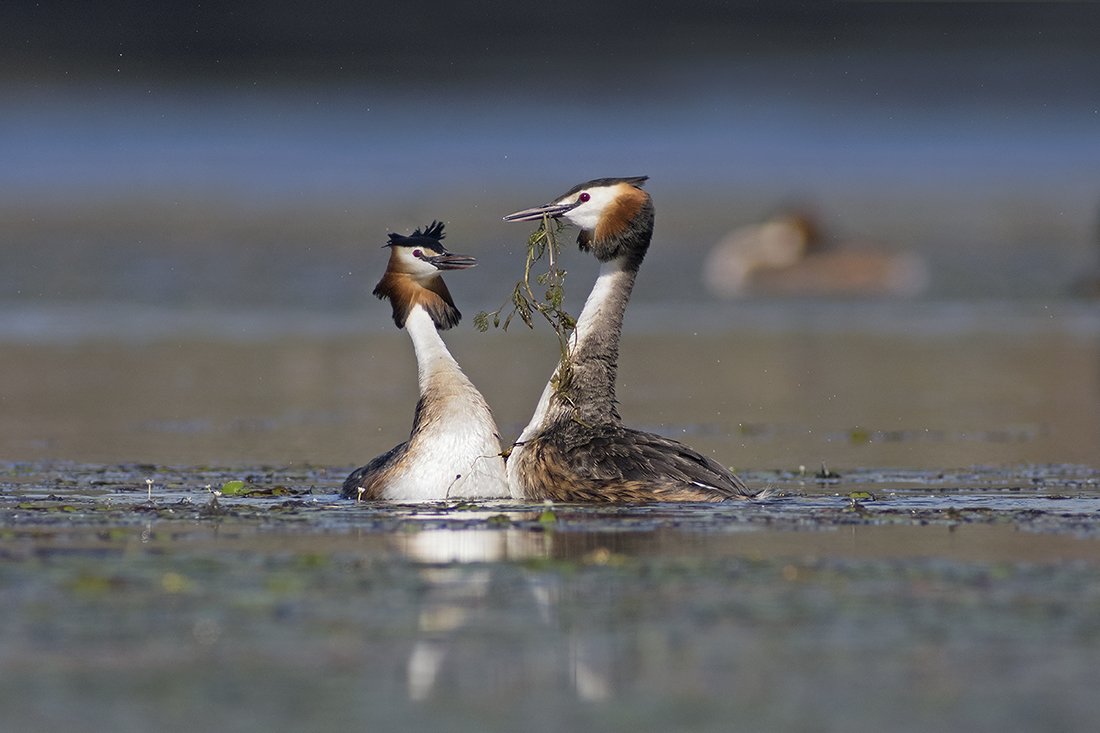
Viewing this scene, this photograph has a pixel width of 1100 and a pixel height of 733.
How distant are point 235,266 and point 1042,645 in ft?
73.7

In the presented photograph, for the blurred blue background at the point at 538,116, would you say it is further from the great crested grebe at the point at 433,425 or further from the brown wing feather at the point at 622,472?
the brown wing feather at the point at 622,472

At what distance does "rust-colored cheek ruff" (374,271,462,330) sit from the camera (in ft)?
39.2

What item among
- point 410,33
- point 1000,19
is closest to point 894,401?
point 410,33

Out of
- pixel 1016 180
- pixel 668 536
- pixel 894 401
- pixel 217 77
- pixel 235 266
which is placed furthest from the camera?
pixel 217 77

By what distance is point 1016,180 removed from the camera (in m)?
42.6

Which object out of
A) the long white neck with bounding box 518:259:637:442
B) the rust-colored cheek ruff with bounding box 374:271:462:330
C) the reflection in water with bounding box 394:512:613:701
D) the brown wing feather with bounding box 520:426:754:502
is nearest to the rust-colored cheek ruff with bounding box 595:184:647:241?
the long white neck with bounding box 518:259:637:442

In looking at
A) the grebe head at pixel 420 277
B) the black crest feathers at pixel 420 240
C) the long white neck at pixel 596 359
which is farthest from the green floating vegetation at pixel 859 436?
the black crest feathers at pixel 420 240

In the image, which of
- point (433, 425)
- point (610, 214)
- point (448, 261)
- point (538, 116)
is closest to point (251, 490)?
point (433, 425)

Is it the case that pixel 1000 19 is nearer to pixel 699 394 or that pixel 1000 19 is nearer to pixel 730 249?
pixel 730 249

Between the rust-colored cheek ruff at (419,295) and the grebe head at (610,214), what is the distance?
32.9 inches

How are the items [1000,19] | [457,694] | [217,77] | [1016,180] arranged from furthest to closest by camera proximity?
1. [1000,19]
2. [217,77]
3. [1016,180]
4. [457,694]

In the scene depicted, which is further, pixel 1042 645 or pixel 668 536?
pixel 668 536

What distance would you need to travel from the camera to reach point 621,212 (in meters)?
11.5

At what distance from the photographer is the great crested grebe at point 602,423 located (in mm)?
10633
